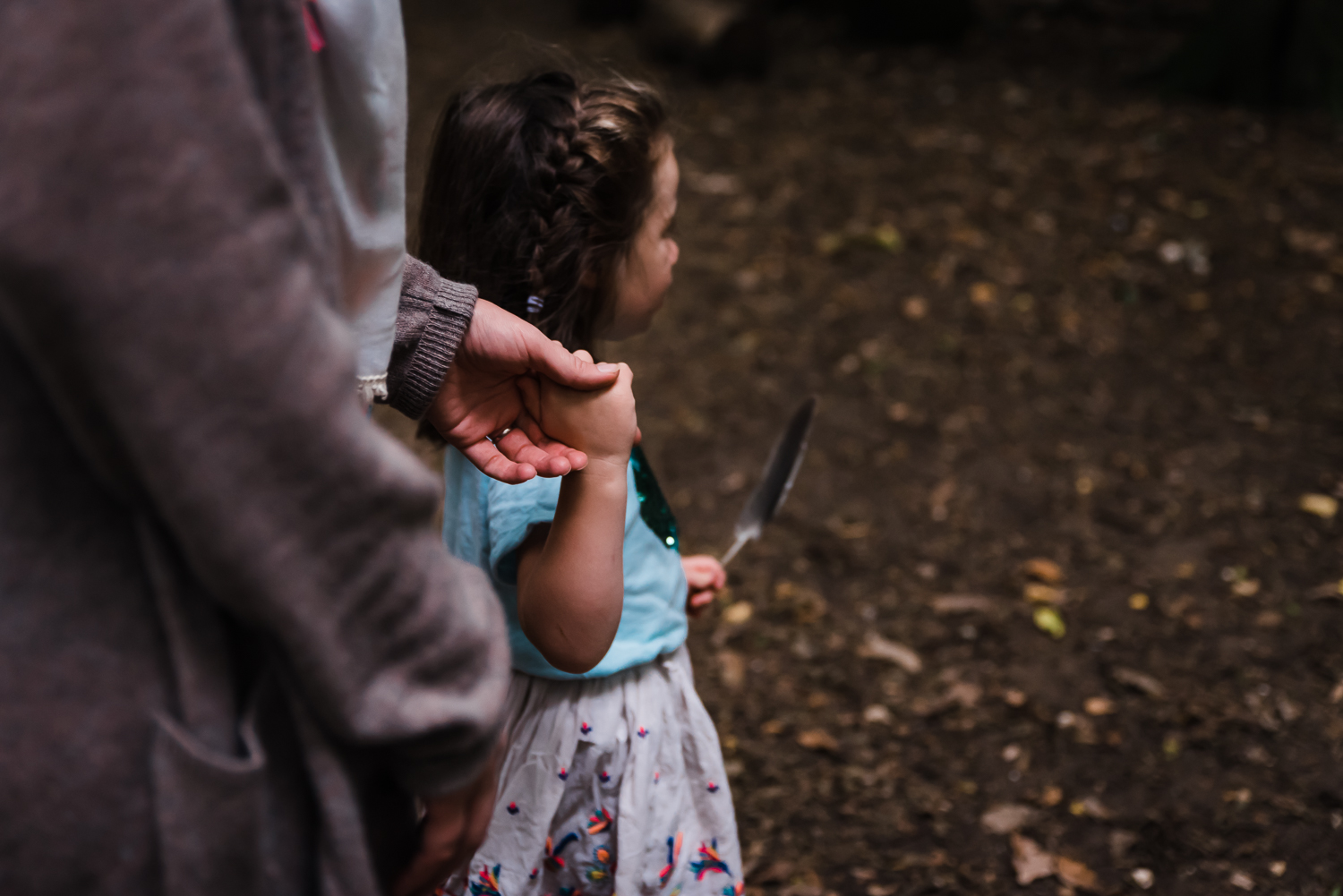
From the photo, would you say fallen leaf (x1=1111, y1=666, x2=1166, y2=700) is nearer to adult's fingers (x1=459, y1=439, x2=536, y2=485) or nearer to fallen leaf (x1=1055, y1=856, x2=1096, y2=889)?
fallen leaf (x1=1055, y1=856, x2=1096, y2=889)

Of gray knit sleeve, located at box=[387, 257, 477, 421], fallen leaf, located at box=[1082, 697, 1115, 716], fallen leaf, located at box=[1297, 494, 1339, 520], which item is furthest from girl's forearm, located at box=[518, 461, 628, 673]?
fallen leaf, located at box=[1297, 494, 1339, 520]

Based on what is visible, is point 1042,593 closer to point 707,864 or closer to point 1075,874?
point 1075,874

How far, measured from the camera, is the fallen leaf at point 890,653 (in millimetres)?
3092

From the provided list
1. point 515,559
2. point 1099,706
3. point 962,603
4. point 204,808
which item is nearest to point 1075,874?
point 1099,706

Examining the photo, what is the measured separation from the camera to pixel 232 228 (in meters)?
0.74

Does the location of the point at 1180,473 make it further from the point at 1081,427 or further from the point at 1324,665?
the point at 1324,665

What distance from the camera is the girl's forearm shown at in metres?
1.32

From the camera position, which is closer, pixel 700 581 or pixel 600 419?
pixel 600 419

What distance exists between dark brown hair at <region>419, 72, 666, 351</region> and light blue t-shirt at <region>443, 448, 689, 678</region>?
26 cm

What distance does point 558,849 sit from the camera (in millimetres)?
1658

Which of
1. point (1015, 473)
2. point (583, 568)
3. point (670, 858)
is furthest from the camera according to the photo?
point (1015, 473)

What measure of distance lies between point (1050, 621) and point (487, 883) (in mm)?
2139

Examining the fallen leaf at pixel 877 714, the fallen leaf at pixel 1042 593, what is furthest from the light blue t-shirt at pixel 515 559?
the fallen leaf at pixel 1042 593

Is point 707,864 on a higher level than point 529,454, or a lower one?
lower
